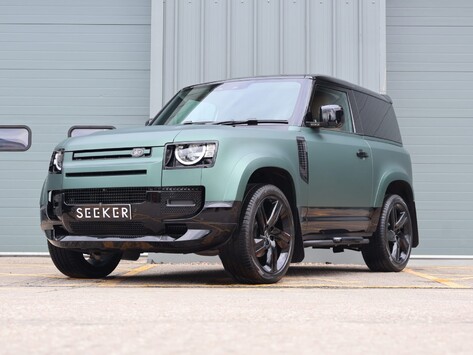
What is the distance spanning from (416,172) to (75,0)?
5222mm

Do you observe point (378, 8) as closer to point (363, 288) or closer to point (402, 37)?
point (402, 37)

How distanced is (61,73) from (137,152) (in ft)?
20.8

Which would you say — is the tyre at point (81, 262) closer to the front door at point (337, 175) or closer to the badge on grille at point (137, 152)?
the badge on grille at point (137, 152)

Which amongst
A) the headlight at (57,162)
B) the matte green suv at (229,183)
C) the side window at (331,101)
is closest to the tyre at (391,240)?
the matte green suv at (229,183)

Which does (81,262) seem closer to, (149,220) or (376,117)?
(149,220)

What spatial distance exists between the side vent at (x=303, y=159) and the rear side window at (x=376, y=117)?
1.42 metres

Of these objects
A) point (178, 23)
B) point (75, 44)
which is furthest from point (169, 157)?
point (75, 44)

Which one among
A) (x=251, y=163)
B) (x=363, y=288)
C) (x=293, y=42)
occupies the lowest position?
(x=363, y=288)

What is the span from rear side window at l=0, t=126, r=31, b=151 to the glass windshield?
15.9ft

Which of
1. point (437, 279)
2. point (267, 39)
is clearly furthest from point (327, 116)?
point (267, 39)

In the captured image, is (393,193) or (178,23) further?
(178,23)

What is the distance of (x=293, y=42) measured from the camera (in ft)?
36.7

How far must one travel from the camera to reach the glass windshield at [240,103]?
7207 millimetres
